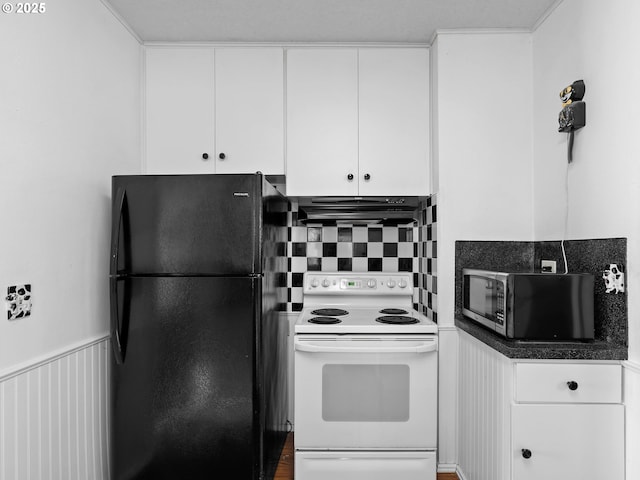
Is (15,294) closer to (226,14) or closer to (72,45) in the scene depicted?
(72,45)

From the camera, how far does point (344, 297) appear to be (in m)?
2.79

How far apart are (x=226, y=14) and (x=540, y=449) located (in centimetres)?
243

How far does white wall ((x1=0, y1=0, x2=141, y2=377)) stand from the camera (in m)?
1.47

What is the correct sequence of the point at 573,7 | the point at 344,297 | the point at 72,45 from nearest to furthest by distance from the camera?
1. the point at 72,45
2. the point at 573,7
3. the point at 344,297

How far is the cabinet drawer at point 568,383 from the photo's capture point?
62.7 inches

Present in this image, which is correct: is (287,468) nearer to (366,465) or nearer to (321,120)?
(366,465)

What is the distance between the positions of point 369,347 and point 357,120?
1301mm

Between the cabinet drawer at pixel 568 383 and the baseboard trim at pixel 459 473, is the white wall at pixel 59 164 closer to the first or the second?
the cabinet drawer at pixel 568 383

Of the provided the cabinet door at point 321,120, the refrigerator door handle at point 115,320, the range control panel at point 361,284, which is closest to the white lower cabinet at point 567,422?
the range control panel at point 361,284

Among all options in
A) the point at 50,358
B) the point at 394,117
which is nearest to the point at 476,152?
the point at 394,117

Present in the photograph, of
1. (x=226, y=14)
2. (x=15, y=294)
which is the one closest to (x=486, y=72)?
(x=226, y=14)

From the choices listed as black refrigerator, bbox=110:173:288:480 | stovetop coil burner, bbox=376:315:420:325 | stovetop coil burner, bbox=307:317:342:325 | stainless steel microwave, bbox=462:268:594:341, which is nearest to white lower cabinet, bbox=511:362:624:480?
stainless steel microwave, bbox=462:268:594:341

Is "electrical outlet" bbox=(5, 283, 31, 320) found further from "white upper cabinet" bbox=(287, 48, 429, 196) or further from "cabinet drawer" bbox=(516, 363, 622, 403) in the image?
"cabinet drawer" bbox=(516, 363, 622, 403)

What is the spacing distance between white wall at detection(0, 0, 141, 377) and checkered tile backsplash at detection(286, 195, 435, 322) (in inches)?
46.4
